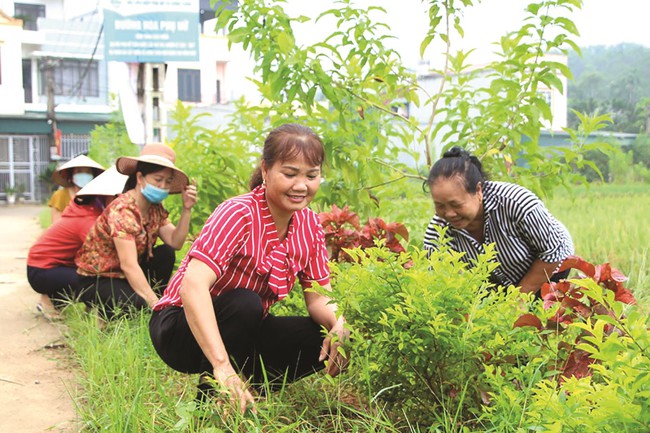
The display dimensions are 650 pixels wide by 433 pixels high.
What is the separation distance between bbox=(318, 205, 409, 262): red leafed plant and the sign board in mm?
7357

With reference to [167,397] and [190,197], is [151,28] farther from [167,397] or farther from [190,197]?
[167,397]

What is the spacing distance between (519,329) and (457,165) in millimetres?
A: 1112

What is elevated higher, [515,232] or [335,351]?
[515,232]

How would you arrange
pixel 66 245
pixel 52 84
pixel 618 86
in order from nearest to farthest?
pixel 66 245, pixel 618 86, pixel 52 84

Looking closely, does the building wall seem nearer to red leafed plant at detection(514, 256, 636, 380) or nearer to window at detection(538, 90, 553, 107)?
window at detection(538, 90, 553, 107)

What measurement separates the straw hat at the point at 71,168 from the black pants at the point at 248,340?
3.27 meters

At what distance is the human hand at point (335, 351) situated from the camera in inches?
103

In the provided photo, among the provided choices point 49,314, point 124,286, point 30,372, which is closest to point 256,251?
point 30,372

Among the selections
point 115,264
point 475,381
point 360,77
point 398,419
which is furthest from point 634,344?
point 115,264

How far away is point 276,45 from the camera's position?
3.95 m

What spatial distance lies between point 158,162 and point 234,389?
2209mm

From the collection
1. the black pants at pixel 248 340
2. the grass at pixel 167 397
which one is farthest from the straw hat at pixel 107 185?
the black pants at pixel 248 340

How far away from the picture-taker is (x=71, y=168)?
6.08 meters

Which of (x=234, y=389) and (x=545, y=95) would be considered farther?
(x=545, y=95)
